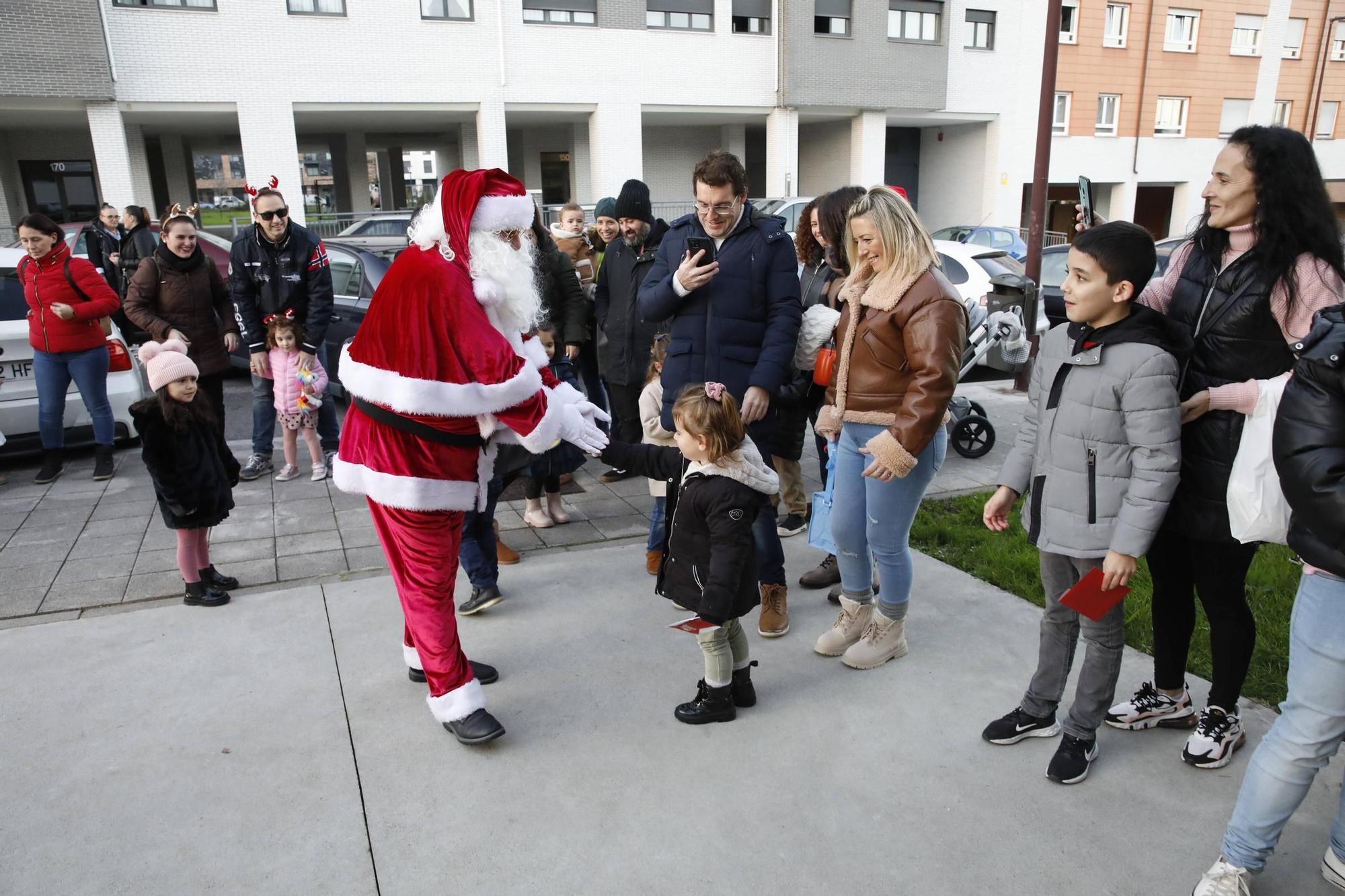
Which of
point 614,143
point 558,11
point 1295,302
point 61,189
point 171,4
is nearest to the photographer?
point 1295,302

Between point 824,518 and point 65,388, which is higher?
point 65,388

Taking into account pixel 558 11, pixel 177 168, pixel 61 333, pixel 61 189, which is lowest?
pixel 61 333

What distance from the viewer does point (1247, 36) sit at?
3039 cm

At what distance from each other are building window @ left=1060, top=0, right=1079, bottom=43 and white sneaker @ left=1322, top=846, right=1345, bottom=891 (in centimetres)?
3013

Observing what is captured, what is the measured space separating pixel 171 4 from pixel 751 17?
1344 centimetres

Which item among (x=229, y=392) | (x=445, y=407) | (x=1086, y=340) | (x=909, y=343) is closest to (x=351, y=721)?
(x=445, y=407)

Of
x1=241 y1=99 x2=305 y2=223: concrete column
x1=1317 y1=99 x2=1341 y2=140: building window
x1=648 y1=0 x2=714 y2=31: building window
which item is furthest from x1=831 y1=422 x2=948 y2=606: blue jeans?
x1=1317 y1=99 x2=1341 y2=140: building window

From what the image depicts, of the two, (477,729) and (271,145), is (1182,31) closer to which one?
(271,145)

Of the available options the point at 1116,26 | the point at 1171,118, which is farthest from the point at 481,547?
the point at 1171,118

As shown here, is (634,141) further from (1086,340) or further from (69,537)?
(1086,340)

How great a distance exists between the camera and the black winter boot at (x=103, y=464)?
6398 mm

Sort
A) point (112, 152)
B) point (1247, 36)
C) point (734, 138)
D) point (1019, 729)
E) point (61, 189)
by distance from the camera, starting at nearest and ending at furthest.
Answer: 1. point (1019, 729)
2. point (112, 152)
3. point (61, 189)
4. point (734, 138)
5. point (1247, 36)

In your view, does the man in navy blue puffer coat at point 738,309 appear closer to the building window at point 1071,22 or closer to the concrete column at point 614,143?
the concrete column at point 614,143

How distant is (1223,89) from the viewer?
30172 millimetres
